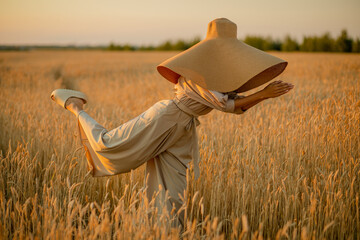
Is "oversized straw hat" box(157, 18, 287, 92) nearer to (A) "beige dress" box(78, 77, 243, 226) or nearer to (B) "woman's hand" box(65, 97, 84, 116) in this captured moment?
(A) "beige dress" box(78, 77, 243, 226)

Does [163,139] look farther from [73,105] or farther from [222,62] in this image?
[73,105]

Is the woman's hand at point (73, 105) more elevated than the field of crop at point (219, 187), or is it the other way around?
the woman's hand at point (73, 105)

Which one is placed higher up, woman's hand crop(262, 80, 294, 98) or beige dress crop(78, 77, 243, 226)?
woman's hand crop(262, 80, 294, 98)

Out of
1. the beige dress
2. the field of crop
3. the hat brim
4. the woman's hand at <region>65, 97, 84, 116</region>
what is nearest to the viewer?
the field of crop

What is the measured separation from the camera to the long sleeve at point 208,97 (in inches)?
61.7

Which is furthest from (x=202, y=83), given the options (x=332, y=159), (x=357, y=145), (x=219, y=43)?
(x=357, y=145)

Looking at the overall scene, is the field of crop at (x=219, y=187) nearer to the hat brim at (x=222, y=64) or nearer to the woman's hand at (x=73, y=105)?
the woman's hand at (x=73, y=105)

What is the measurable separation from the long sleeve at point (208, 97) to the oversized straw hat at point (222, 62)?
0.05 m

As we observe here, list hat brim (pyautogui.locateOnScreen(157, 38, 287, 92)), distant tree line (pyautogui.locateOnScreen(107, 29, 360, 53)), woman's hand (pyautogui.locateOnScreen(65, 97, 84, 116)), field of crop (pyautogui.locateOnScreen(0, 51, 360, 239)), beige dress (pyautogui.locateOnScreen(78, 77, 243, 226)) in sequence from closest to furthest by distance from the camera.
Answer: field of crop (pyautogui.locateOnScreen(0, 51, 360, 239))
hat brim (pyautogui.locateOnScreen(157, 38, 287, 92))
beige dress (pyautogui.locateOnScreen(78, 77, 243, 226))
woman's hand (pyautogui.locateOnScreen(65, 97, 84, 116))
distant tree line (pyautogui.locateOnScreen(107, 29, 360, 53))

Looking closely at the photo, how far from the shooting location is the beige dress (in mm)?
1648

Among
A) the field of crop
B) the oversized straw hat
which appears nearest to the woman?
the oversized straw hat

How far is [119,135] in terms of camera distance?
1.71m

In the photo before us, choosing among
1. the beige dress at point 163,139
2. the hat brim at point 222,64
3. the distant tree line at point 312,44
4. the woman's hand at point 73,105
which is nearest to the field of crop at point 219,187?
the beige dress at point 163,139

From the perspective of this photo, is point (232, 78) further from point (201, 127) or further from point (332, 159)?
point (201, 127)
